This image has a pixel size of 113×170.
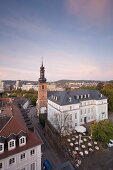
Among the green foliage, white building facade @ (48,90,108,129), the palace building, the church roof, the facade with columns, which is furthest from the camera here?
the facade with columns

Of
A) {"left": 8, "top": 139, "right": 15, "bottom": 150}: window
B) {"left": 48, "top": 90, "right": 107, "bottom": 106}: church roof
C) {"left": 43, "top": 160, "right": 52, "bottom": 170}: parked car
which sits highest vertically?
{"left": 48, "top": 90, "right": 107, "bottom": 106}: church roof

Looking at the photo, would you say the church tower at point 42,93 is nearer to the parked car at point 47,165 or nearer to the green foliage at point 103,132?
the green foliage at point 103,132

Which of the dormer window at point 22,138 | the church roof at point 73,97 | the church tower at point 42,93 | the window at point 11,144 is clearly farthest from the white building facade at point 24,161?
the church tower at point 42,93

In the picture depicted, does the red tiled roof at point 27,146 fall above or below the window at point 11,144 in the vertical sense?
below

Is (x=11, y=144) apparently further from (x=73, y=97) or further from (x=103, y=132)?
(x=73, y=97)

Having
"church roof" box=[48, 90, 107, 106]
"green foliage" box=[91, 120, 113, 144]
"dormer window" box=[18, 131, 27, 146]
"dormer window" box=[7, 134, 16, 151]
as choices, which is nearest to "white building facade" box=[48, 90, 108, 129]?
"church roof" box=[48, 90, 107, 106]

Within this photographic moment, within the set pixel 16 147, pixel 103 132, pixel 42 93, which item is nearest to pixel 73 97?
pixel 42 93

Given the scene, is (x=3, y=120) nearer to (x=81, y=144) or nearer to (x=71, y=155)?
(x=71, y=155)

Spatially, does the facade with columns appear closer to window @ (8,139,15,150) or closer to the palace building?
the palace building
